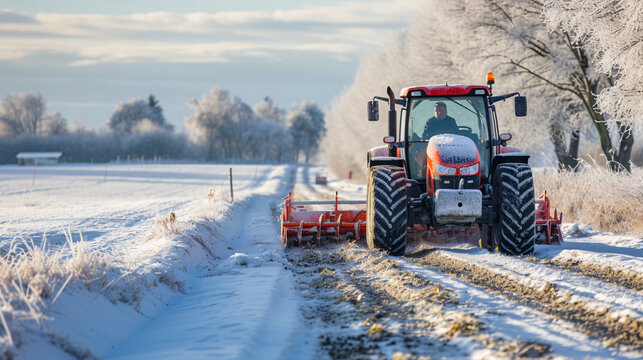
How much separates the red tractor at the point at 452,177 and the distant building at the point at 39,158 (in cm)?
7117

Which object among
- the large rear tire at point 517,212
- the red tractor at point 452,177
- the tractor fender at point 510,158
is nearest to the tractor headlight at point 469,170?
the red tractor at point 452,177

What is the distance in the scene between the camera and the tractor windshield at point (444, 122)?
9.30m

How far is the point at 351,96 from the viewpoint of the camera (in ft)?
152

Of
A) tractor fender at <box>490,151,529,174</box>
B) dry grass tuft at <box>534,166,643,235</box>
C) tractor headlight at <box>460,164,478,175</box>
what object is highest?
tractor fender at <box>490,151,529,174</box>

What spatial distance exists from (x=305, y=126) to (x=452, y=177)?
102 m

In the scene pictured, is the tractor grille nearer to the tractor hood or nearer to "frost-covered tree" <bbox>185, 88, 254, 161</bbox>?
the tractor hood

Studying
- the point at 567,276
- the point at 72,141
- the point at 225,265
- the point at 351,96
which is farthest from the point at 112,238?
the point at 72,141

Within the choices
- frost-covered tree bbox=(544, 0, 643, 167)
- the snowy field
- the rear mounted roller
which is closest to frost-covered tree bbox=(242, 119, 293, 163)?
frost-covered tree bbox=(544, 0, 643, 167)

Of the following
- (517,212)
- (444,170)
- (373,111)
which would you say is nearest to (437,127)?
(373,111)

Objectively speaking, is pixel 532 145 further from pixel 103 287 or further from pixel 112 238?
pixel 103 287

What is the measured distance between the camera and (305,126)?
109312 millimetres

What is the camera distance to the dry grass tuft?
1099 centimetres

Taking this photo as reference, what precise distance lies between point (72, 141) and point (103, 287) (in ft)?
269

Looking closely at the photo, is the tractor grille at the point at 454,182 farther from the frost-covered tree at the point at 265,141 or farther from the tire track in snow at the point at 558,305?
the frost-covered tree at the point at 265,141
